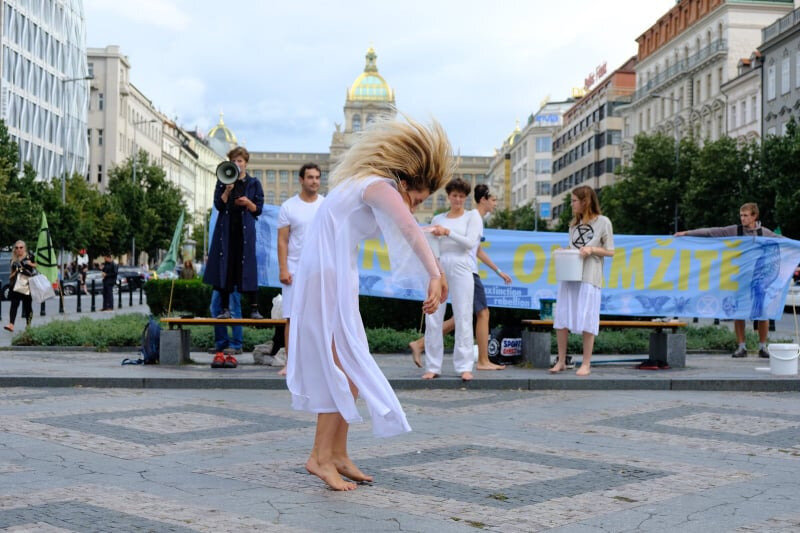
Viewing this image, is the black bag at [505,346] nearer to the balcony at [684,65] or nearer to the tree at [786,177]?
the tree at [786,177]

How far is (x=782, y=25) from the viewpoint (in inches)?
2458

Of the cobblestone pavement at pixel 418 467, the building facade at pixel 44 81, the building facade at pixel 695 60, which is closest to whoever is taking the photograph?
the cobblestone pavement at pixel 418 467

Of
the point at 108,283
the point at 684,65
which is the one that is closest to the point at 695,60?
the point at 684,65

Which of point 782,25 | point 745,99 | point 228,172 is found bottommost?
point 228,172

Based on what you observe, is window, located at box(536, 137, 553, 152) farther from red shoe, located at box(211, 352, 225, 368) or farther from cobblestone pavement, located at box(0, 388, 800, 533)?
cobblestone pavement, located at box(0, 388, 800, 533)

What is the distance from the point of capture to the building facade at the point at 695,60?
243ft

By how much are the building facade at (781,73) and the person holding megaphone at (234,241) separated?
5180 cm

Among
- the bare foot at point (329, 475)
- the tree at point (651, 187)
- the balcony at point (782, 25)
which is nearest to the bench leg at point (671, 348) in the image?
the bare foot at point (329, 475)

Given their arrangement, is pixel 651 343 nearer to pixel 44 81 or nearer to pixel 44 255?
pixel 44 255

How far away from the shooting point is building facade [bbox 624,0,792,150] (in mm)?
74125

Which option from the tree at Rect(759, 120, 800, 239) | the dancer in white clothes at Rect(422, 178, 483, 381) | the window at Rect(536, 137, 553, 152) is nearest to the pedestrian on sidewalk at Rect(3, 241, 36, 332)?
the dancer in white clothes at Rect(422, 178, 483, 381)

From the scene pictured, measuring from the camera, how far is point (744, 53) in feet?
243

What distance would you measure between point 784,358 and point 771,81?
5620cm

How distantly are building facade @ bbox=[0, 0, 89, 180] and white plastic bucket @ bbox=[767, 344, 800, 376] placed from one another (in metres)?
64.0
